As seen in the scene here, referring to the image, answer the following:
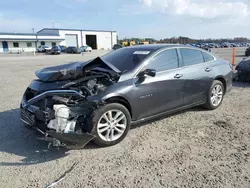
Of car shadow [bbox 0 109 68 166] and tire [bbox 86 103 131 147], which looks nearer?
car shadow [bbox 0 109 68 166]

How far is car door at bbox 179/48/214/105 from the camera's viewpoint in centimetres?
469

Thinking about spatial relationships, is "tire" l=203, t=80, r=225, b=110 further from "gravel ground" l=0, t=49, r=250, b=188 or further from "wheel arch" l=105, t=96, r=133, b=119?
"wheel arch" l=105, t=96, r=133, b=119

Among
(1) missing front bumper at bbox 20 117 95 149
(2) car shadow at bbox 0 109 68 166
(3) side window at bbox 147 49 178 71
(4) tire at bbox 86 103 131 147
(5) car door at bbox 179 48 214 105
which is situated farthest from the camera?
(5) car door at bbox 179 48 214 105

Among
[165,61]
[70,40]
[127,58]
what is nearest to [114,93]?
[127,58]

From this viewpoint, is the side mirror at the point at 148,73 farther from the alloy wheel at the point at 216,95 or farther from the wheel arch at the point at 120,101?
the alloy wheel at the point at 216,95

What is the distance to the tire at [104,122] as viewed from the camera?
3.48 m

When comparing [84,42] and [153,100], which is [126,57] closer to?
[153,100]

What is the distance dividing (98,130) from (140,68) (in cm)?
135

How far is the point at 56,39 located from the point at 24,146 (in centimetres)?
6383

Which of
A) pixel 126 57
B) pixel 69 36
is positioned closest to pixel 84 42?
pixel 69 36

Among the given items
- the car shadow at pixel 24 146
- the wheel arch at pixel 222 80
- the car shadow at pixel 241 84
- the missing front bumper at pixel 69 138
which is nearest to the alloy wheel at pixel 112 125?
the missing front bumper at pixel 69 138

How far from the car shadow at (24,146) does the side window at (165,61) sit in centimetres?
223

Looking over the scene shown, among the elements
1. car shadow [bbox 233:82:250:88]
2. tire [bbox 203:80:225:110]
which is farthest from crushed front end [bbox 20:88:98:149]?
car shadow [bbox 233:82:250:88]

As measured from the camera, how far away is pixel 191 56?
16.1ft
